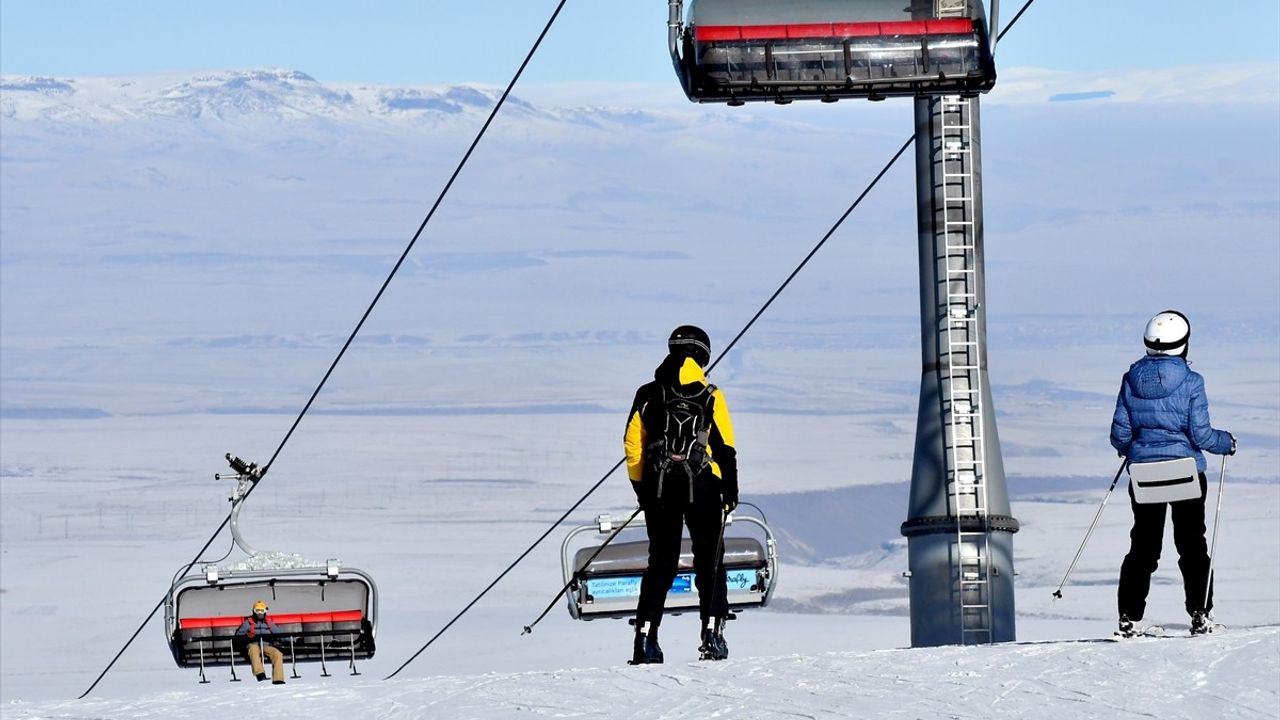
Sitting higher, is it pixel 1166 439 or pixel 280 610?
pixel 1166 439

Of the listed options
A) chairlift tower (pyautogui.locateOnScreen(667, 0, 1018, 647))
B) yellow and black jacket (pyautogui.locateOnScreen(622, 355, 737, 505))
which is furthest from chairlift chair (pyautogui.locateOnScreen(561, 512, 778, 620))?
yellow and black jacket (pyautogui.locateOnScreen(622, 355, 737, 505))

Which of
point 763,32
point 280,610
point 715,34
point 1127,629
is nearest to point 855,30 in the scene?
point 763,32

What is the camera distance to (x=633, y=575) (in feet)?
56.2

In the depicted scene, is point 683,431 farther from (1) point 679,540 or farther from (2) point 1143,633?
(2) point 1143,633

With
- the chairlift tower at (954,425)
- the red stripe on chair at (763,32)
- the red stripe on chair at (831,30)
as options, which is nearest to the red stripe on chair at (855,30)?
the red stripe on chair at (831,30)

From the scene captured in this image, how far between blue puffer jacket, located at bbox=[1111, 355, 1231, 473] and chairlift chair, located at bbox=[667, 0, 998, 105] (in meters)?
3.35

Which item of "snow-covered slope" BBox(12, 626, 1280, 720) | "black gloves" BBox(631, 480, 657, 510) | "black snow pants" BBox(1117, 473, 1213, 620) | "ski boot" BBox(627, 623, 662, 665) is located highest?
"black gloves" BBox(631, 480, 657, 510)

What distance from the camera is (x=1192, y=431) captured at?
12.8 metres

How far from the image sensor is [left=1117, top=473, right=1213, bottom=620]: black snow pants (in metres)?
13.0

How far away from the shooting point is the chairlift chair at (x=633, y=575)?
16484mm

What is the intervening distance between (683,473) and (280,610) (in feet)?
23.6

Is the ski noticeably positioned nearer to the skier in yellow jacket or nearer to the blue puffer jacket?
the blue puffer jacket

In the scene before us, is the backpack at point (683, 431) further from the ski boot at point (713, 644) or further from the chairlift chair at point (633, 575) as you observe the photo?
the chairlift chair at point (633, 575)

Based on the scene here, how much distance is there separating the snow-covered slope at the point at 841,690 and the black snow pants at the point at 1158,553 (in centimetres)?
34
